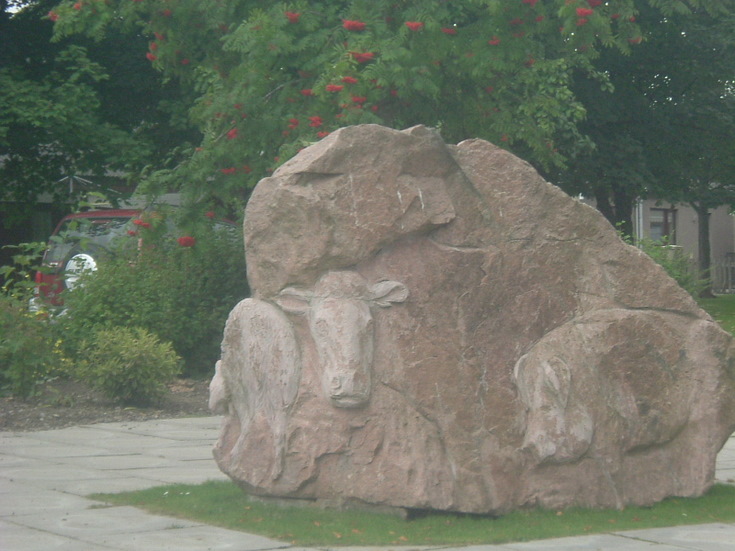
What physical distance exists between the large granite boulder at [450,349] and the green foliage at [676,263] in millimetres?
7919

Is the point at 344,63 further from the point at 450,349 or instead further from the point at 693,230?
the point at 693,230

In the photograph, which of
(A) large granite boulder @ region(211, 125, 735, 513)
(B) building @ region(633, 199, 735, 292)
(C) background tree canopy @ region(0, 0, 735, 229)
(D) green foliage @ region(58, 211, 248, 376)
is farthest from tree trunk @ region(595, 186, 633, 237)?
(B) building @ region(633, 199, 735, 292)

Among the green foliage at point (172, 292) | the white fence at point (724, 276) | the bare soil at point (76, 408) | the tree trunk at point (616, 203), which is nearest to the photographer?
the bare soil at point (76, 408)

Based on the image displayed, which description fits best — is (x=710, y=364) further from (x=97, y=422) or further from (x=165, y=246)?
(x=165, y=246)

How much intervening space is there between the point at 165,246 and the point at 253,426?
28.1ft

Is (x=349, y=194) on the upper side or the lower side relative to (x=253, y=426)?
upper

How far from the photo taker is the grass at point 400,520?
6.12 meters

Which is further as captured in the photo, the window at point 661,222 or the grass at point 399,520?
the window at point 661,222

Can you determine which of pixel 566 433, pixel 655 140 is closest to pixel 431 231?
pixel 566 433

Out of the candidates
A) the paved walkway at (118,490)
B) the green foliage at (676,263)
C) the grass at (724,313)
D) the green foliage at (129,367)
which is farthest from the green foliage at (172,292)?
the grass at (724,313)

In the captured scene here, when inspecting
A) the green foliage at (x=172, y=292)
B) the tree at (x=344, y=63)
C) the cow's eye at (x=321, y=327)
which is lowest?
the cow's eye at (x=321, y=327)

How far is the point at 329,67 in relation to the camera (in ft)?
38.8

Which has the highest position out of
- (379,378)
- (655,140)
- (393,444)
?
(655,140)

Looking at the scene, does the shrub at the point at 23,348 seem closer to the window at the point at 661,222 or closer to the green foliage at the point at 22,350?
the green foliage at the point at 22,350
